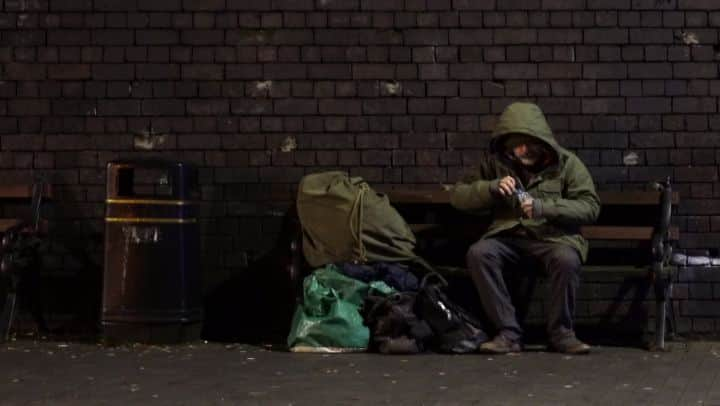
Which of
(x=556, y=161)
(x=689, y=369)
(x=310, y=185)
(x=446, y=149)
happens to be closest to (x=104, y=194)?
(x=310, y=185)

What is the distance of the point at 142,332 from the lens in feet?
31.6

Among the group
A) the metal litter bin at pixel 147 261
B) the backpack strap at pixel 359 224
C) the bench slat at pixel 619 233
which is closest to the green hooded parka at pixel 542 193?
the bench slat at pixel 619 233

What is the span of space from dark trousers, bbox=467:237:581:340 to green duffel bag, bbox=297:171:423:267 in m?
0.52

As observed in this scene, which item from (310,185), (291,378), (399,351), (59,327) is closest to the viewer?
(291,378)

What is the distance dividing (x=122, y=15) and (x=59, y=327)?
92.9 inches

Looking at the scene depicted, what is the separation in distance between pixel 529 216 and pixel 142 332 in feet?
9.03

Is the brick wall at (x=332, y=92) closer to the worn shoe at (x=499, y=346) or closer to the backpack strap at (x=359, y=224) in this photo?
the backpack strap at (x=359, y=224)

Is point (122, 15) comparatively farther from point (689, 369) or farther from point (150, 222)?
point (689, 369)

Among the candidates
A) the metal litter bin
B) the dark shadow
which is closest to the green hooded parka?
the dark shadow

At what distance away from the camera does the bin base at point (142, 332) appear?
9625 mm

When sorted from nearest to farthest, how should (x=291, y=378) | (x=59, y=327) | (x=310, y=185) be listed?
(x=291, y=378) < (x=310, y=185) < (x=59, y=327)

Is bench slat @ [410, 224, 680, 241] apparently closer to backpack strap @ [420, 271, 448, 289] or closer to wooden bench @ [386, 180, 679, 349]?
wooden bench @ [386, 180, 679, 349]

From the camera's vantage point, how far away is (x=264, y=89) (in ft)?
33.8

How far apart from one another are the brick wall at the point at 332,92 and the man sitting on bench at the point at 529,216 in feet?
2.44
